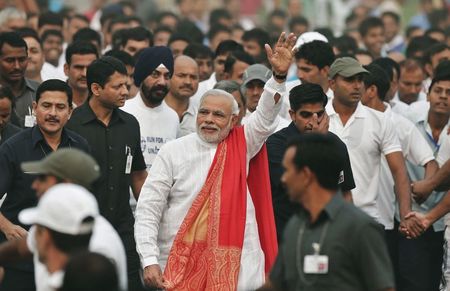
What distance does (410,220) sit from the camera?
12.1 m

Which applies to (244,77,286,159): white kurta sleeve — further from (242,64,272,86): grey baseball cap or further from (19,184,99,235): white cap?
(19,184,99,235): white cap

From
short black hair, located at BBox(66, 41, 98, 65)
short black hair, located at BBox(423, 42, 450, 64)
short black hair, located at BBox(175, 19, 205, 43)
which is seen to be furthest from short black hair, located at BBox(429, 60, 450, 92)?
short black hair, located at BBox(175, 19, 205, 43)

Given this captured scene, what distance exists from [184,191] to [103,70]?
169 centimetres

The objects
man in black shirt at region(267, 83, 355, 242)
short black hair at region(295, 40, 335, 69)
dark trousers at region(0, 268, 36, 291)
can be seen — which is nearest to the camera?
dark trousers at region(0, 268, 36, 291)

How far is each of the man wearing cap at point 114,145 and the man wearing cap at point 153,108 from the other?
0.85 meters

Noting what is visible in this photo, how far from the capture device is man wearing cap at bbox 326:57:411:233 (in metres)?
12.8

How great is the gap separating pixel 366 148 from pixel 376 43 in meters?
8.87

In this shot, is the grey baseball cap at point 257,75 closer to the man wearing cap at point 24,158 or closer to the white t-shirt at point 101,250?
the man wearing cap at point 24,158

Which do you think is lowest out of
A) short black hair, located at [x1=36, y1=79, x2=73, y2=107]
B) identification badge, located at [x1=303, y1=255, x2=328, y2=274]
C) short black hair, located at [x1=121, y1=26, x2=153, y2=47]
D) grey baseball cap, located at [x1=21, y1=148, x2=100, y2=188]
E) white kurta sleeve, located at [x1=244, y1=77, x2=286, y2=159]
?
identification badge, located at [x1=303, y1=255, x2=328, y2=274]

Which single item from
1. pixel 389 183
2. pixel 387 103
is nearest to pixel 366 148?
pixel 389 183

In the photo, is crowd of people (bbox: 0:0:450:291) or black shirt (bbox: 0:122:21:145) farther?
black shirt (bbox: 0:122:21:145)

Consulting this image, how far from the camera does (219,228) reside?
10.7 meters

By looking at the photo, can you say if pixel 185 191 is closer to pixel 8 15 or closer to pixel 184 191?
pixel 184 191

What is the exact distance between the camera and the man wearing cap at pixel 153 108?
1299 centimetres
